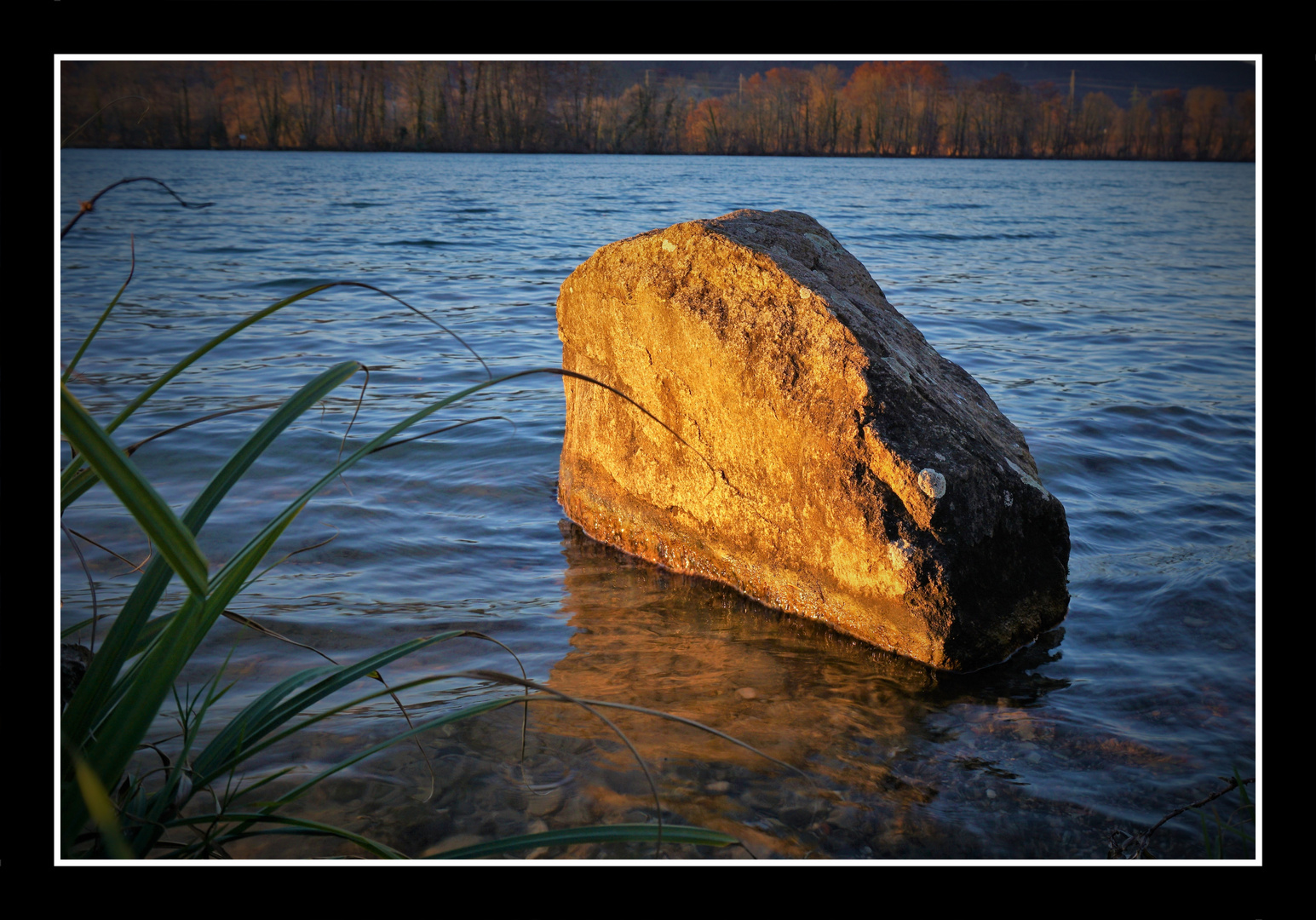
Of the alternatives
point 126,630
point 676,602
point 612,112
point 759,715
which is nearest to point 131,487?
point 126,630

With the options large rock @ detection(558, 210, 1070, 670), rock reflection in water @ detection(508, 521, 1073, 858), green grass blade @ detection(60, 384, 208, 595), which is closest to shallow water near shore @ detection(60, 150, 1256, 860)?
rock reflection in water @ detection(508, 521, 1073, 858)

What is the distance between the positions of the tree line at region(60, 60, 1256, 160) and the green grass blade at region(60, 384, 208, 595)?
66 centimetres

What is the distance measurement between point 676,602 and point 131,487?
8.66 feet

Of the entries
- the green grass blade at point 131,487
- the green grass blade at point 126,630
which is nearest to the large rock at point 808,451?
the green grass blade at point 126,630

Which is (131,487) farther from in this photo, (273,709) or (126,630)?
(273,709)

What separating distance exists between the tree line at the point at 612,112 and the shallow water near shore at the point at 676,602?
5.77ft

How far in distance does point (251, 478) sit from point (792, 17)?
409 centimetres

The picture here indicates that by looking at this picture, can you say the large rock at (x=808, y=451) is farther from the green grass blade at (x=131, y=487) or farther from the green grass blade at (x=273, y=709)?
the green grass blade at (x=131, y=487)

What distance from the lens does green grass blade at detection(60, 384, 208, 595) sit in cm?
83

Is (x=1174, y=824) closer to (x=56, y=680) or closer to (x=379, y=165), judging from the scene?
(x=56, y=680)

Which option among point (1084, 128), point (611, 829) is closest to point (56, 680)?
point (611, 829)
